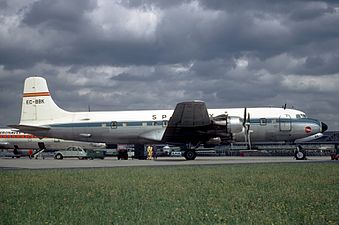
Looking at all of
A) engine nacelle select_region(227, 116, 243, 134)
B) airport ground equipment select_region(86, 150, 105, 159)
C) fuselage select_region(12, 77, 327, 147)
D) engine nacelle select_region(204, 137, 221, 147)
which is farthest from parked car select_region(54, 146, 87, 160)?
engine nacelle select_region(227, 116, 243, 134)

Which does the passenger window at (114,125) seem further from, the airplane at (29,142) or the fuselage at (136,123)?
the airplane at (29,142)

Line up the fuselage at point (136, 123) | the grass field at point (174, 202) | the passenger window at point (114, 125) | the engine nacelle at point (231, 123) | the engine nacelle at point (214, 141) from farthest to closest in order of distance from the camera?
the passenger window at point (114, 125) → the fuselage at point (136, 123) → the engine nacelle at point (214, 141) → the engine nacelle at point (231, 123) → the grass field at point (174, 202)

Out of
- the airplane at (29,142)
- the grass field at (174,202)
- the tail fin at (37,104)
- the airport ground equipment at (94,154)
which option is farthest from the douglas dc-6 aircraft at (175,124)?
the grass field at (174,202)

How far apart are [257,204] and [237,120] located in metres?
26.6

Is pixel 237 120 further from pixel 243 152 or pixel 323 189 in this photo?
pixel 243 152

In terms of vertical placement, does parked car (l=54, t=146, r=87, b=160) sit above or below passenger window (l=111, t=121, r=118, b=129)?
below

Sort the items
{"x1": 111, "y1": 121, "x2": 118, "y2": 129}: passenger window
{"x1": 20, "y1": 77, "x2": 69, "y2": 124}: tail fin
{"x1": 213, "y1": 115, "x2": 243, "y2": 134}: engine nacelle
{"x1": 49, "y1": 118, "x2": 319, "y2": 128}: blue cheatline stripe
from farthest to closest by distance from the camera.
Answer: {"x1": 20, "y1": 77, "x2": 69, "y2": 124}: tail fin → {"x1": 111, "y1": 121, "x2": 118, "y2": 129}: passenger window → {"x1": 49, "y1": 118, "x2": 319, "y2": 128}: blue cheatline stripe → {"x1": 213, "y1": 115, "x2": 243, "y2": 134}: engine nacelle

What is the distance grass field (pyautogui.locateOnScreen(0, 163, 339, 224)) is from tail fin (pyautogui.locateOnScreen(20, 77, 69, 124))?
27.5 meters

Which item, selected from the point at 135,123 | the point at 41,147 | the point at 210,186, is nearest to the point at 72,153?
the point at 41,147

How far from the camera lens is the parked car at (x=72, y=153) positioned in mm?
55344

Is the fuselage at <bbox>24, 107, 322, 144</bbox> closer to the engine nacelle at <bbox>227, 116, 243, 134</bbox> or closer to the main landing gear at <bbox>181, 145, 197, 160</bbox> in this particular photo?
the engine nacelle at <bbox>227, 116, 243, 134</bbox>

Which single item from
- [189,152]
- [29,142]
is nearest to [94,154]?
[29,142]

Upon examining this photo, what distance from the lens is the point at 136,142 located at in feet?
132

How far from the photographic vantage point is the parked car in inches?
2179
